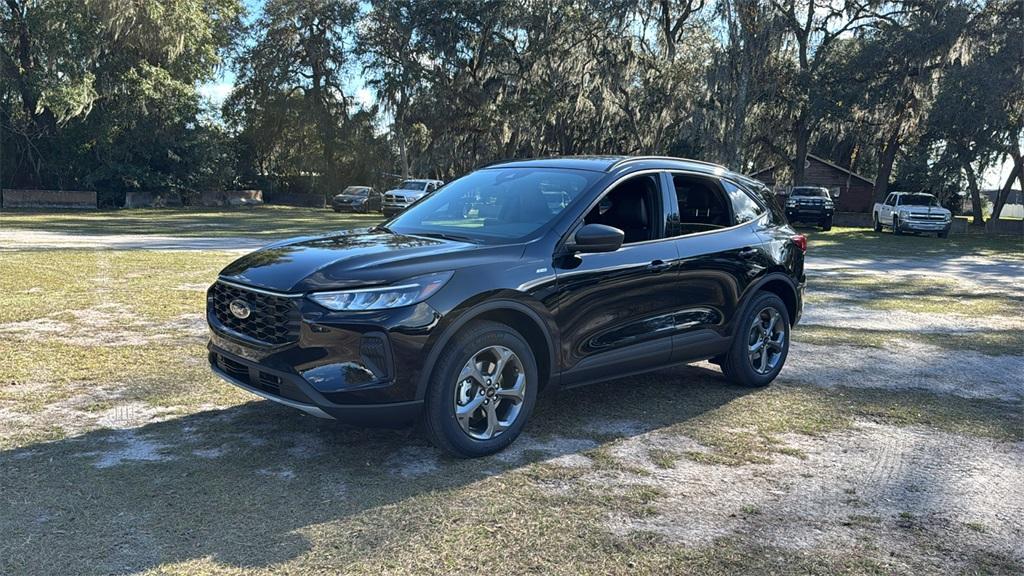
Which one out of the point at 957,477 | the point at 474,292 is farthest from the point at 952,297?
the point at 474,292

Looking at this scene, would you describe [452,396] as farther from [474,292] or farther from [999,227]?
[999,227]

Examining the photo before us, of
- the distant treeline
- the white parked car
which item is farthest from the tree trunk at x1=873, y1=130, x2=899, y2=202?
the white parked car

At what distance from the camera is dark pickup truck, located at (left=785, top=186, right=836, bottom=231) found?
33.1 metres

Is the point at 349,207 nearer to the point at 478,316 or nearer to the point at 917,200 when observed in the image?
the point at 917,200

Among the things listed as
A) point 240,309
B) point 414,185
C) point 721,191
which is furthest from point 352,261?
point 414,185

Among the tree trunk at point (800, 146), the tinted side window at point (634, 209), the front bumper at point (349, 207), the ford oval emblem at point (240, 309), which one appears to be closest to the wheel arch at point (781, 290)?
the tinted side window at point (634, 209)

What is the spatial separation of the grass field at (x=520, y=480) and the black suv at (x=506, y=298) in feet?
1.32

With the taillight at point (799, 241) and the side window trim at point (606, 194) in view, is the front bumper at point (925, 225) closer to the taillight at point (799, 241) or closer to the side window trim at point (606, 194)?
the taillight at point (799, 241)

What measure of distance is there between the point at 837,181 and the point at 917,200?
17.6 meters

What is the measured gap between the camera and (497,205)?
5.44m

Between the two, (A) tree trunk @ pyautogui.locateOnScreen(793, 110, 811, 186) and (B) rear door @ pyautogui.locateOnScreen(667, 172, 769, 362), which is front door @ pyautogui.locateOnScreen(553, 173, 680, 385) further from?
(A) tree trunk @ pyautogui.locateOnScreen(793, 110, 811, 186)

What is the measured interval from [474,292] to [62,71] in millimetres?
36810

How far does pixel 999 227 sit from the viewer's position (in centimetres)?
3631

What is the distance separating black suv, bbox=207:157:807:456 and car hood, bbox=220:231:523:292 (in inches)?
0.5
